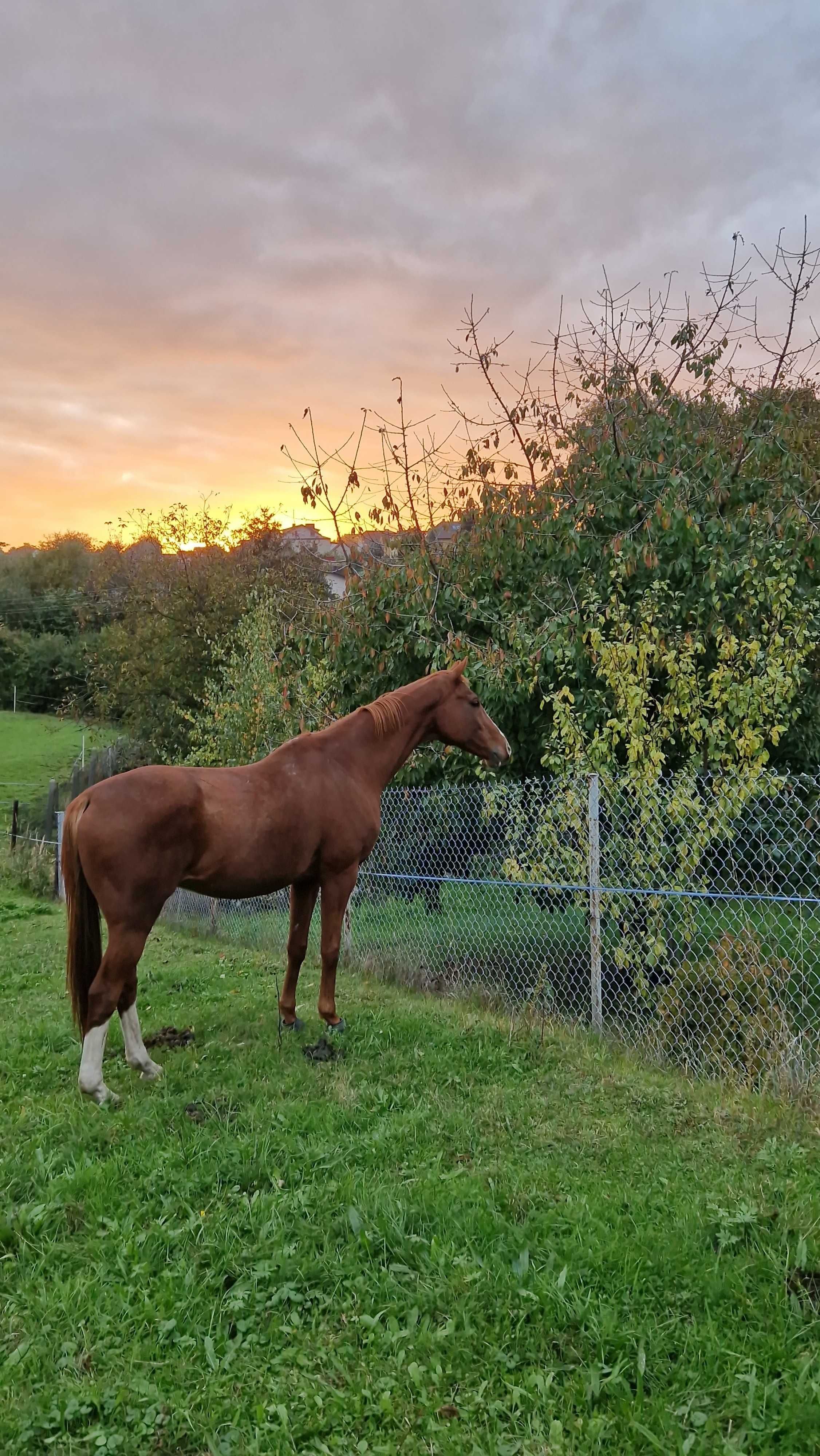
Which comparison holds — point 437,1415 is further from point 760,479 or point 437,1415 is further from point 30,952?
point 30,952

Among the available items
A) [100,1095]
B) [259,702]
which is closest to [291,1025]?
[100,1095]

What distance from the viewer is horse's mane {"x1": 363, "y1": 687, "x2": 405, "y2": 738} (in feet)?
16.3

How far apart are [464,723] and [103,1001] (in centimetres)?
254

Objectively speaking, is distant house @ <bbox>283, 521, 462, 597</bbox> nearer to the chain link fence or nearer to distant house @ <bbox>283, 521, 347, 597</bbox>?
the chain link fence

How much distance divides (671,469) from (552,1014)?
4.21 metres

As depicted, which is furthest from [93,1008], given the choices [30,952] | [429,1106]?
[30,952]

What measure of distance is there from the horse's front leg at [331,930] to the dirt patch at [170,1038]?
0.83 m

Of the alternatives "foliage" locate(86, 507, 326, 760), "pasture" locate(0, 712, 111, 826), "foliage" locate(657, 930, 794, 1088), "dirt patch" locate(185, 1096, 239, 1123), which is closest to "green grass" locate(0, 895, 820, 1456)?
"dirt patch" locate(185, 1096, 239, 1123)

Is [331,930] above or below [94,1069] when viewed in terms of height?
above

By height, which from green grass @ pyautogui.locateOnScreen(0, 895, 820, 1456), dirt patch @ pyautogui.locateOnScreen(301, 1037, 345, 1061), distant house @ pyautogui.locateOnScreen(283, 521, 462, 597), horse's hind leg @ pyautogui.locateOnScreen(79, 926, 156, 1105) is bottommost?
dirt patch @ pyautogui.locateOnScreen(301, 1037, 345, 1061)

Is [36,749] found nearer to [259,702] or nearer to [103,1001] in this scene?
[259,702]

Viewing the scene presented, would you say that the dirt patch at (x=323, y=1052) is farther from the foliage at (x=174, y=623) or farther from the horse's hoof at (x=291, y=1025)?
the foliage at (x=174, y=623)

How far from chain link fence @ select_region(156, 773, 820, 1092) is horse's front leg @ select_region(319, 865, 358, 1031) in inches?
44.0

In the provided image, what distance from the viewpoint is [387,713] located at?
196 inches
